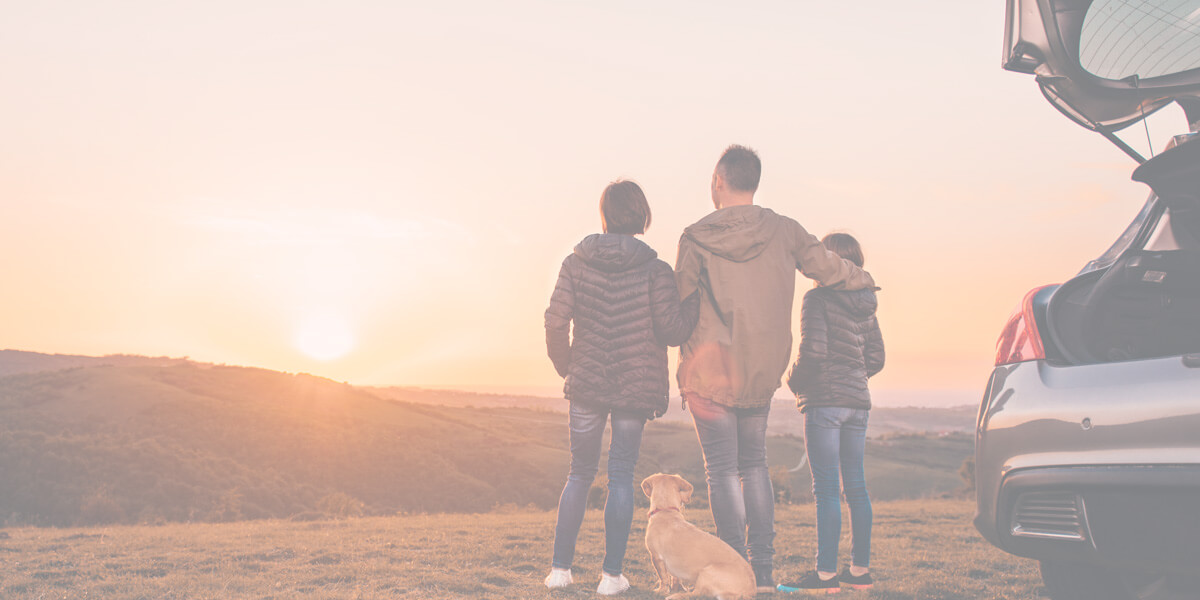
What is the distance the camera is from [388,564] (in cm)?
643

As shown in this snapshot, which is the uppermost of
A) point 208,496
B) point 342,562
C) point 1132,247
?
point 1132,247

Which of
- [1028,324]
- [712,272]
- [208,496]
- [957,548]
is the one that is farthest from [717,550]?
[208,496]

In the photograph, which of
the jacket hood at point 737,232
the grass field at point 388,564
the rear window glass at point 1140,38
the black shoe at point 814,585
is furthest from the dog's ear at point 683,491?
the rear window glass at point 1140,38

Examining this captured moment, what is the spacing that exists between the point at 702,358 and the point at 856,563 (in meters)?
1.73

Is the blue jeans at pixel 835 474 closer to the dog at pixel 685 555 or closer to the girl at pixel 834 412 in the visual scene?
the girl at pixel 834 412

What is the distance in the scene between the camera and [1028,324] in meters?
3.40

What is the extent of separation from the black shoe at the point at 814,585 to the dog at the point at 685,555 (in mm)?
617

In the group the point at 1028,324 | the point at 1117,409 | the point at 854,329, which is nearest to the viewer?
the point at 1117,409

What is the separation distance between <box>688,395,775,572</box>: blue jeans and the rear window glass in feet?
8.02

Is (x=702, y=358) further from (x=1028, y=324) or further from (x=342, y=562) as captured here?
(x=342, y=562)

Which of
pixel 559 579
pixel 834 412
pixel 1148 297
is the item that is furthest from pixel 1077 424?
pixel 559 579

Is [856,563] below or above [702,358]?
below

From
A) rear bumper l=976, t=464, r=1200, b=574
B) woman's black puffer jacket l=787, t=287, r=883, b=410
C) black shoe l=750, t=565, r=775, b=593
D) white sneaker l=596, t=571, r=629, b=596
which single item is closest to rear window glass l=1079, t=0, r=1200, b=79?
woman's black puffer jacket l=787, t=287, r=883, b=410

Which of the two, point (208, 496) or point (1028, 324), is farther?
point (208, 496)
